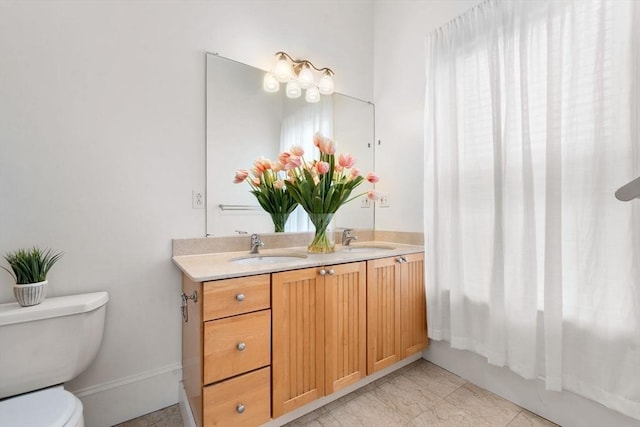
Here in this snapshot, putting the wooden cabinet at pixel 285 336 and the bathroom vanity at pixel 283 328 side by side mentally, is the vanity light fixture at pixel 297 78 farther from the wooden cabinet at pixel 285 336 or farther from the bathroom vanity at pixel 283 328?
the wooden cabinet at pixel 285 336

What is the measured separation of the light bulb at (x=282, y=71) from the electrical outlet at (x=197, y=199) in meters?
0.90

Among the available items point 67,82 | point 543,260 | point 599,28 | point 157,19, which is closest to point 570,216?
point 543,260

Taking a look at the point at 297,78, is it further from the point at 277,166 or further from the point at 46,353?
the point at 46,353

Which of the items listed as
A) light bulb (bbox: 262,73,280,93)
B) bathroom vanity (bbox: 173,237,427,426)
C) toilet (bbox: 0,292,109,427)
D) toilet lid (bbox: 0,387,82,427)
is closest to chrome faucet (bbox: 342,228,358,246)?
bathroom vanity (bbox: 173,237,427,426)

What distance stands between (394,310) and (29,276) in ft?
5.68

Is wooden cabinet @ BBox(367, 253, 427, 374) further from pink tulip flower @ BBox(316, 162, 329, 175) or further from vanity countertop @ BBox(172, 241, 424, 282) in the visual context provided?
pink tulip flower @ BBox(316, 162, 329, 175)

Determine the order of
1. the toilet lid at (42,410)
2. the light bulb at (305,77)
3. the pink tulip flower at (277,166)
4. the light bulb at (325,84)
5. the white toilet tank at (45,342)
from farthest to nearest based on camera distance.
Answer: the light bulb at (325,84), the light bulb at (305,77), the pink tulip flower at (277,166), the white toilet tank at (45,342), the toilet lid at (42,410)

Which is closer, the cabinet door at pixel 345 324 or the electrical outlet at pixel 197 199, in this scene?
the cabinet door at pixel 345 324

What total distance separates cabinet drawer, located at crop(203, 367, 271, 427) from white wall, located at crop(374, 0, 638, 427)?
48.8 inches

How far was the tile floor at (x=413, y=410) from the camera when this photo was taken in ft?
4.57

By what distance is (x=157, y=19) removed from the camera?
59.0 inches

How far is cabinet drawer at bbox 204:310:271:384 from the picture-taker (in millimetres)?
1115

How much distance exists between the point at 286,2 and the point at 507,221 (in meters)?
1.94

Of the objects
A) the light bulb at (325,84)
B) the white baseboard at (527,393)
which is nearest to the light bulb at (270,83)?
the light bulb at (325,84)
